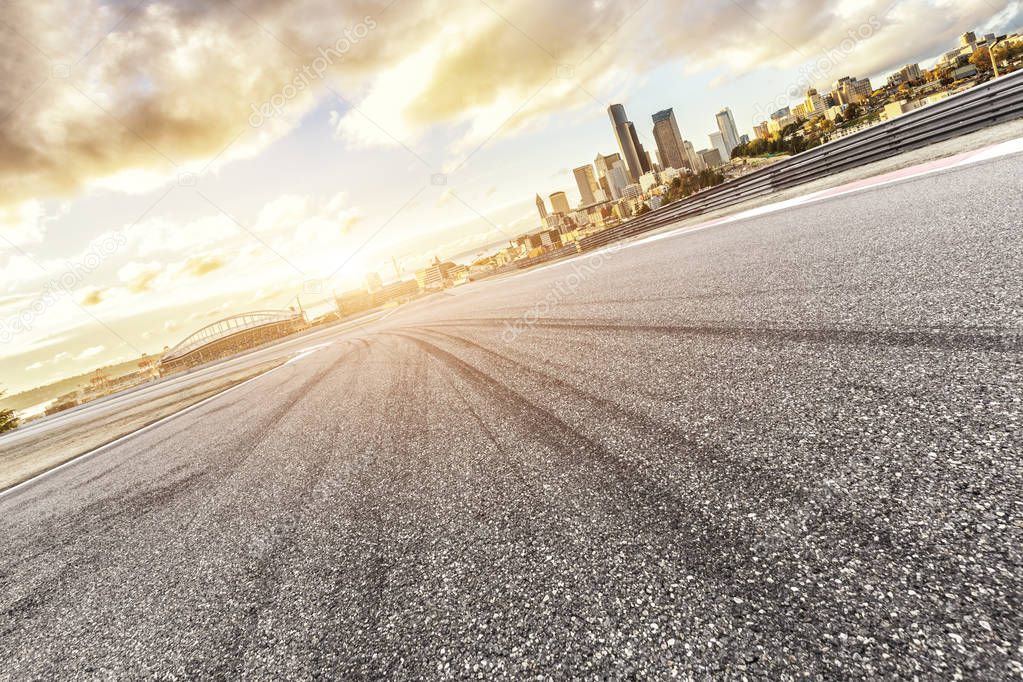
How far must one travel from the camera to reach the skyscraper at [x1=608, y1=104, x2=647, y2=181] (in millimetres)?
162100

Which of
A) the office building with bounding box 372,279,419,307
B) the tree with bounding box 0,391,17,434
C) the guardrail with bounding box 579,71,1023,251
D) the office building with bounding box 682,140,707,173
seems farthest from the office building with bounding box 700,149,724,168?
the tree with bounding box 0,391,17,434

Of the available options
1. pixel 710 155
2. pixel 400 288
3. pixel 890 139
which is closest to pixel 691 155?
pixel 710 155

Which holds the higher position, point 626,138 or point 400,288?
point 626,138

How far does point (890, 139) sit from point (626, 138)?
6876 inches

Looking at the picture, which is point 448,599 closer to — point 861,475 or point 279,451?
point 861,475

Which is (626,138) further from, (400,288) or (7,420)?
(7,420)

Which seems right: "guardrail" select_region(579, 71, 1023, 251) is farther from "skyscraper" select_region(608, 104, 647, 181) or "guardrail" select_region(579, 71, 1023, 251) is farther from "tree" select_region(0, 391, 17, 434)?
"skyscraper" select_region(608, 104, 647, 181)

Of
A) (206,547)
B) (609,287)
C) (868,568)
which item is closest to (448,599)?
(868,568)

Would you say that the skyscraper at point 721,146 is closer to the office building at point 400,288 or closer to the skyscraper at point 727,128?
the skyscraper at point 727,128

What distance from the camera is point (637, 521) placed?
1.48 meters

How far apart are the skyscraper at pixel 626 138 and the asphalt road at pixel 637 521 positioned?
171m

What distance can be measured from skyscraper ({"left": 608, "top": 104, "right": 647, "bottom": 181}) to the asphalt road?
560 feet

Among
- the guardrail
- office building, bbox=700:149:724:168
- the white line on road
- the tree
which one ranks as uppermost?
office building, bbox=700:149:724:168

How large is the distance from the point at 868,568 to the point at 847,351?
1591 millimetres
